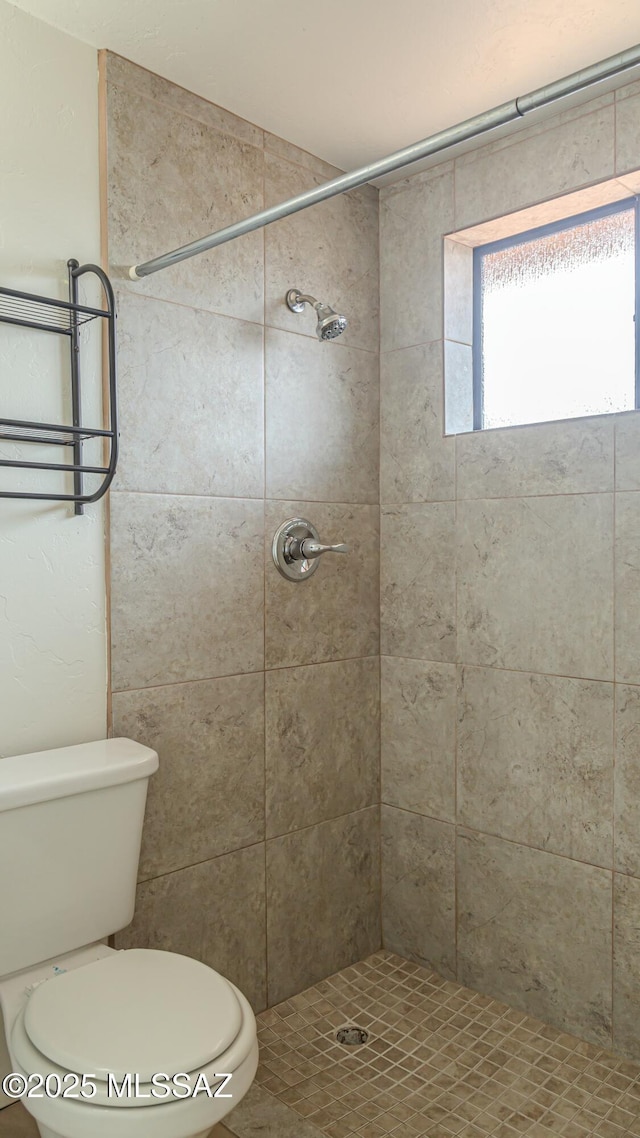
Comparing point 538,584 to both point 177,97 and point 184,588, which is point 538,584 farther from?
point 177,97

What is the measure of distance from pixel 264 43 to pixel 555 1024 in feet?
8.32

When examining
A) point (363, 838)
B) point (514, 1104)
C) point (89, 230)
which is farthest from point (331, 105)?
point (514, 1104)

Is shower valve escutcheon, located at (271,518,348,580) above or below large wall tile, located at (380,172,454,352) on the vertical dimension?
below

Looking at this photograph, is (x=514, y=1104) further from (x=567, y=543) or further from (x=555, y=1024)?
(x=567, y=543)

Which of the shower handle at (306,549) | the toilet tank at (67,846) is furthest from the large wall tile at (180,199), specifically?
the toilet tank at (67,846)

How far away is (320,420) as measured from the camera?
2367 millimetres

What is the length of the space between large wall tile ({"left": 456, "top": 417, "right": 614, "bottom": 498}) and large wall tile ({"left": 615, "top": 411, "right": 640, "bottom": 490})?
0.02 m

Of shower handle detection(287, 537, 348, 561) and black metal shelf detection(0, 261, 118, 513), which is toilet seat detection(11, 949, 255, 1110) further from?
shower handle detection(287, 537, 348, 561)

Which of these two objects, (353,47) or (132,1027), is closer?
(132,1027)

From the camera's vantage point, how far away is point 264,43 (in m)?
1.80

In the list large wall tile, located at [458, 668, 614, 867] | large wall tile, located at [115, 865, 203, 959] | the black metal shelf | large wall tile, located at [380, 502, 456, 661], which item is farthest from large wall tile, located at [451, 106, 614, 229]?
large wall tile, located at [115, 865, 203, 959]

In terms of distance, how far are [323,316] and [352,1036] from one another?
6.26 ft

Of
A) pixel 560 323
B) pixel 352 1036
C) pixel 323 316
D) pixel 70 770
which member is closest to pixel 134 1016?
pixel 70 770

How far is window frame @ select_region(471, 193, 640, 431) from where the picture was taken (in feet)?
6.87
